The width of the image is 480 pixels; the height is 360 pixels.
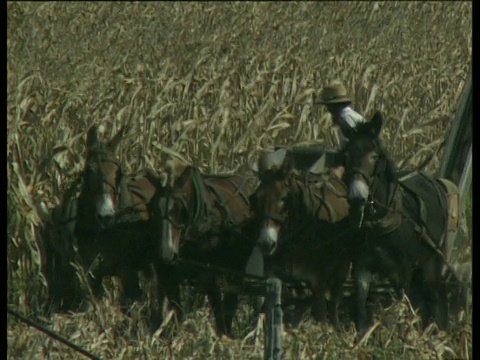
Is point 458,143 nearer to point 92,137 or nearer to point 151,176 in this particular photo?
point 151,176

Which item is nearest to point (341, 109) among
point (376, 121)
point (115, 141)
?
point (376, 121)

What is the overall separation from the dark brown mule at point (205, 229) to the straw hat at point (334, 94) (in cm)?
77

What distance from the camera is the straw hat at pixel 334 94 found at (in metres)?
9.45

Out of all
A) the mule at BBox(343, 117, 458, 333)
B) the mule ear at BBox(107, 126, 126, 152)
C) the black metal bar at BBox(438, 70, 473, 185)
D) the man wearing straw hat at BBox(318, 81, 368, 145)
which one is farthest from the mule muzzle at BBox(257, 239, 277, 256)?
the black metal bar at BBox(438, 70, 473, 185)

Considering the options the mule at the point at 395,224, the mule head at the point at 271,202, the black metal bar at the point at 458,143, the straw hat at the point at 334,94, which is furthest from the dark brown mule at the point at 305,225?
the black metal bar at the point at 458,143

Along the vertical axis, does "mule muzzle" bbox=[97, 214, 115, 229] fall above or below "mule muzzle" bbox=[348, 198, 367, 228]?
below

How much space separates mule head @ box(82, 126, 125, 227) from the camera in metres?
8.88

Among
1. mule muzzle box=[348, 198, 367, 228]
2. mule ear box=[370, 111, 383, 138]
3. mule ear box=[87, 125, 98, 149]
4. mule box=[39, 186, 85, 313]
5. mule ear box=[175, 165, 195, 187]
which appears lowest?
mule box=[39, 186, 85, 313]

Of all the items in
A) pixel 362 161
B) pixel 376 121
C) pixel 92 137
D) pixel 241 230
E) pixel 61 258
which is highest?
pixel 376 121

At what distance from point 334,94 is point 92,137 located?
1.48m

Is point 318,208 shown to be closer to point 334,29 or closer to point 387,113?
point 387,113

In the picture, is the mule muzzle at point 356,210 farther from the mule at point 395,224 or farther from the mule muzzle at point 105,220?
the mule muzzle at point 105,220

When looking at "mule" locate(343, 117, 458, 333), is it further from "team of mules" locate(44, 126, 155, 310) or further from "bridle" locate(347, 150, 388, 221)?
"team of mules" locate(44, 126, 155, 310)

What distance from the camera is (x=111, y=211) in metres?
8.88
